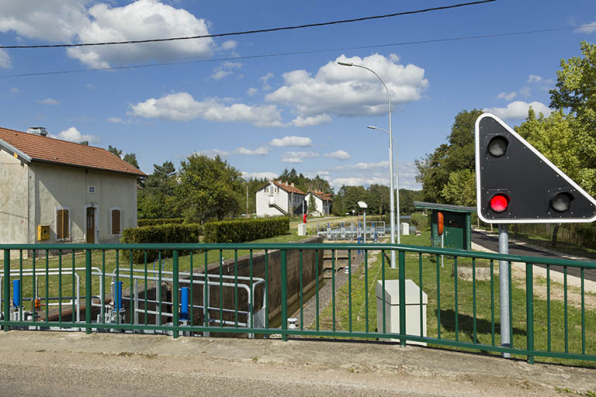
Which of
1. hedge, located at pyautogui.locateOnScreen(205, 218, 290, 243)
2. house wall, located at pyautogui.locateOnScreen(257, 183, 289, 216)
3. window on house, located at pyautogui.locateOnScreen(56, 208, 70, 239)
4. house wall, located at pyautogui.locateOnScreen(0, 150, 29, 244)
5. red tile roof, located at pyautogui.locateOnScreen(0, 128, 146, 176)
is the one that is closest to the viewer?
house wall, located at pyautogui.locateOnScreen(0, 150, 29, 244)

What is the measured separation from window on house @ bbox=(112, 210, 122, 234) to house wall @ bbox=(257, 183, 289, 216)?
70.2 metres

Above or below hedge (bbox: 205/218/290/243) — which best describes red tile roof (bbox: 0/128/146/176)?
above

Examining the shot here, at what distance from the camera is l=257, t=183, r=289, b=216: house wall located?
96.0m

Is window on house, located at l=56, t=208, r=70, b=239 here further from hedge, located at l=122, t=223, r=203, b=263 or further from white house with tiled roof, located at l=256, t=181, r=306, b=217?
white house with tiled roof, located at l=256, t=181, r=306, b=217

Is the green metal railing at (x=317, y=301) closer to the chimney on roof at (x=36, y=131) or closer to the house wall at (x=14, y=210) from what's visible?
the house wall at (x=14, y=210)

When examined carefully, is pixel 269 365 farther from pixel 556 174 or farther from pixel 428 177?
pixel 428 177

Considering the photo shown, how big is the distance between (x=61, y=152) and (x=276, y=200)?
75193mm

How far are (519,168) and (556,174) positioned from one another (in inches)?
12.4

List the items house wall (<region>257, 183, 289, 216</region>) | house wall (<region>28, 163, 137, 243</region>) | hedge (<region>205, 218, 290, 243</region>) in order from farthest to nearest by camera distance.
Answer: house wall (<region>257, 183, 289, 216</region>) → hedge (<region>205, 218, 290, 243</region>) → house wall (<region>28, 163, 137, 243</region>)

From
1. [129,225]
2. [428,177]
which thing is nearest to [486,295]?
[129,225]

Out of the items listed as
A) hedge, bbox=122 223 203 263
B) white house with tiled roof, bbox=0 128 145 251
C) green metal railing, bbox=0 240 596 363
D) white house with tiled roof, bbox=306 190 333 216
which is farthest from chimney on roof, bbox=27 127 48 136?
white house with tiled roof, bbox=306 190 333 216

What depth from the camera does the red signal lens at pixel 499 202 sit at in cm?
419

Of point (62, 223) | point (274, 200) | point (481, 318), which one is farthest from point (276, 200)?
point (481, 318)

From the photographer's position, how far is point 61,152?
2206 cm
